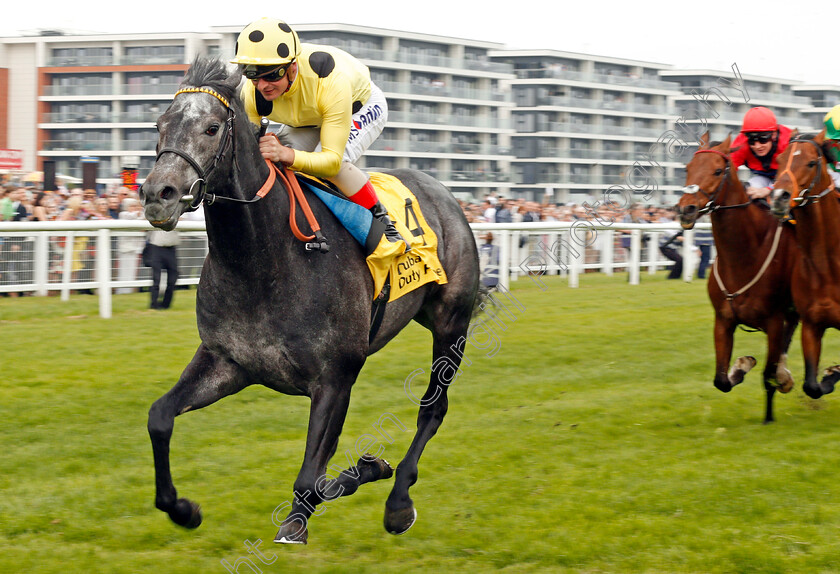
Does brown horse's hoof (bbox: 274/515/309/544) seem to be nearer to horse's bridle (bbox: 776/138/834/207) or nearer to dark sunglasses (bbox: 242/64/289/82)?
dark sunglasses (bbox: 242/64/289/82)

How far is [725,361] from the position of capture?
20.0 ft

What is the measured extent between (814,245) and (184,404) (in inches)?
161

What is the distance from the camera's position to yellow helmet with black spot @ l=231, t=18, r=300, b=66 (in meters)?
3.39

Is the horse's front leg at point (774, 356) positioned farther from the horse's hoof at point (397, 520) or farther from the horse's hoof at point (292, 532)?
the horse's hoof at point (292, 532)

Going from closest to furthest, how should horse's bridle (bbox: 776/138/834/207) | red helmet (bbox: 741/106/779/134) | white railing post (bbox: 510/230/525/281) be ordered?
horse's bridle (bbox: 776/138/834/207)
red helmet (bbox: 741/106/779/134)
white railing post (bbox: 510/230/525/281)

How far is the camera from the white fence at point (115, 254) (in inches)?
368

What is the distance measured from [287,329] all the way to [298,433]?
2.49 metres

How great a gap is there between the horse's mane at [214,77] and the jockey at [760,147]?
395 centimetres

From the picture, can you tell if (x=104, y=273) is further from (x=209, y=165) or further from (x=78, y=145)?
(x=78, y=145)

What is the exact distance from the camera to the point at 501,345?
886cm

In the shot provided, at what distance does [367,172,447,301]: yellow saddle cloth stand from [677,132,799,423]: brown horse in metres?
2.11

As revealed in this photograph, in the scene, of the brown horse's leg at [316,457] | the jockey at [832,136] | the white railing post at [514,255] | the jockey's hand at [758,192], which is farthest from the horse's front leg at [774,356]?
the white railing post at [514,255]

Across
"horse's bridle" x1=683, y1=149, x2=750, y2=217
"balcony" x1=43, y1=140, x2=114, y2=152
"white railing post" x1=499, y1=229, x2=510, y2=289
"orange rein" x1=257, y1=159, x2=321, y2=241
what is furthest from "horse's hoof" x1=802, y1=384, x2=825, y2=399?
"balcony" x1=43, y1=140, x2=114, y2=152

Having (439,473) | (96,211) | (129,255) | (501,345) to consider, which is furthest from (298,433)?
(96,211)
